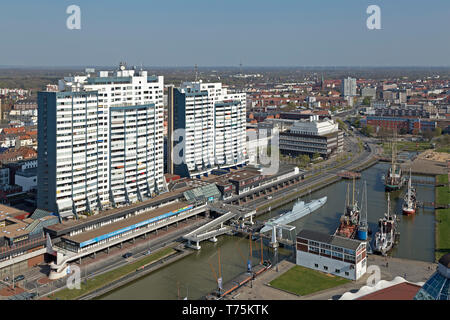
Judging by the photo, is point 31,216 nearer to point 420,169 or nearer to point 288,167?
point 288,167

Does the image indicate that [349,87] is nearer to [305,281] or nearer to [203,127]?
[203,127]

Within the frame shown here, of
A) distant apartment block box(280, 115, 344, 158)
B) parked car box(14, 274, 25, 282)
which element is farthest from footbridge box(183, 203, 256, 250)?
distant apartment block box(280, 115, 344, 158)

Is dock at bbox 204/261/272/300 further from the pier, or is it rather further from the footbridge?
the pier

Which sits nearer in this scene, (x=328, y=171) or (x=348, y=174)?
(x=348, y=174)

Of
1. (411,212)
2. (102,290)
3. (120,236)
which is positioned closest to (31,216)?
(120,236)

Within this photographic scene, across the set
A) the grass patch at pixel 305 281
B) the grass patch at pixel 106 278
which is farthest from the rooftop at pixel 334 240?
the grass patch at pixel 106 278

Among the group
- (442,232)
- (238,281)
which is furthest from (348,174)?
(238,281)
